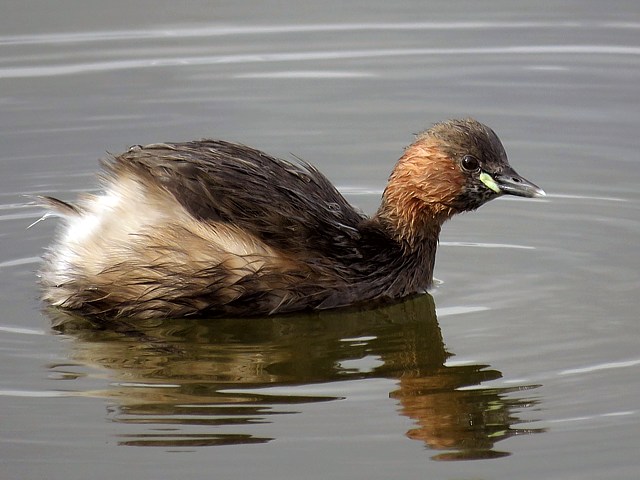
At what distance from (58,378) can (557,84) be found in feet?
16.7

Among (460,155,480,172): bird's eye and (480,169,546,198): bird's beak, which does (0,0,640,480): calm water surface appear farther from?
(460,155,480,172): bird's eye

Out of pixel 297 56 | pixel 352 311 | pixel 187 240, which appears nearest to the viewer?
pixel 187 240

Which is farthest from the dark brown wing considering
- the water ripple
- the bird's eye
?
the water ripple

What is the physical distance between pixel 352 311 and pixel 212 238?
860 mm

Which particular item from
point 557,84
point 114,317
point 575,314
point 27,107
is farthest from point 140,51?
point 575,314

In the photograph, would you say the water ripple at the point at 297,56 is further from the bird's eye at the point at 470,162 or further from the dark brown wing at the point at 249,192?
the dark brown wing at the point at 249,192

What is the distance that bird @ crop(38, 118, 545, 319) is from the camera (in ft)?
21.9

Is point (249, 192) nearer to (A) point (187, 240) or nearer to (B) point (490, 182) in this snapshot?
(A) point (187, 240)

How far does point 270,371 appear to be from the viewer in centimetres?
624

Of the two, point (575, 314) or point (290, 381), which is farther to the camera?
point (575, 314)

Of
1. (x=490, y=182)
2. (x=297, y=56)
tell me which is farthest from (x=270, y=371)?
(x=297, y=56)

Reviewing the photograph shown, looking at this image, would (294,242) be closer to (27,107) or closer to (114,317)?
(114,317)

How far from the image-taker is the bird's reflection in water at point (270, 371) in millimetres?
5574

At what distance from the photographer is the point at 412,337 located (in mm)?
6781
